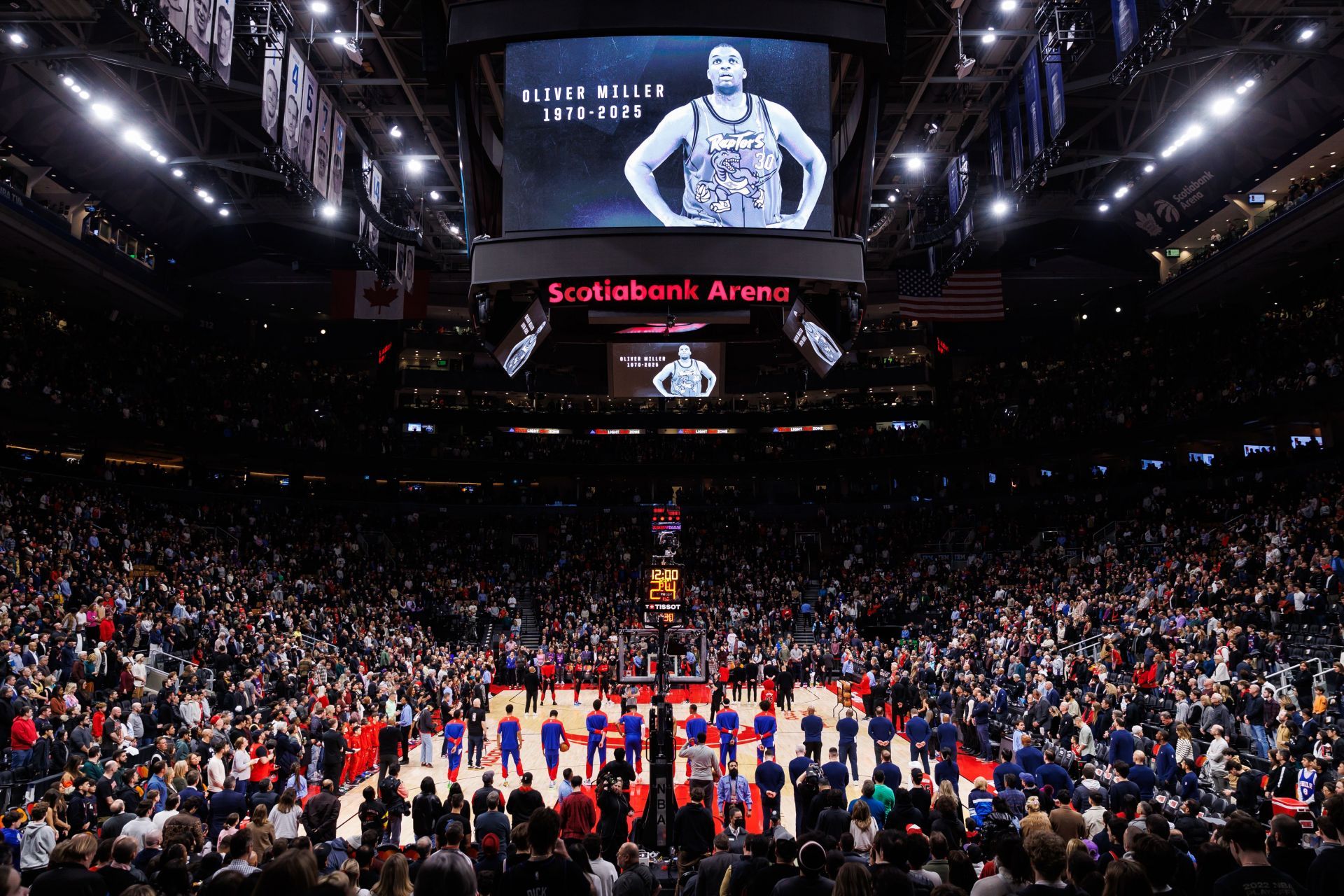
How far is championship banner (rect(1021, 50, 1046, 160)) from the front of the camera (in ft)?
55.5

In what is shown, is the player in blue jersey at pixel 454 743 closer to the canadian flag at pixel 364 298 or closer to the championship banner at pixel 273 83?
the championship banner at pixel 273 83

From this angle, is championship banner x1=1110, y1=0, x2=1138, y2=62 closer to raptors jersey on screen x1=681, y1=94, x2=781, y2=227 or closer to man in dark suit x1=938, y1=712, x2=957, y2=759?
raptors jersey on screen x1=681, y1=94, x2=781, y2=227

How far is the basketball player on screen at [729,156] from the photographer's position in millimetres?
14250

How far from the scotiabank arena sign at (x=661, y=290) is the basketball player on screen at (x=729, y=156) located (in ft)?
3.21

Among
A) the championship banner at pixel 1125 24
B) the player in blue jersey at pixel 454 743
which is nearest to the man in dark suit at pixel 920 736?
the player in blue jersey at pixel 454 743

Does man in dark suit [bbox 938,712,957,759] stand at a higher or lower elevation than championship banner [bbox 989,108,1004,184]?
lower

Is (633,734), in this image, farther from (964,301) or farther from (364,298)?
(364,298)

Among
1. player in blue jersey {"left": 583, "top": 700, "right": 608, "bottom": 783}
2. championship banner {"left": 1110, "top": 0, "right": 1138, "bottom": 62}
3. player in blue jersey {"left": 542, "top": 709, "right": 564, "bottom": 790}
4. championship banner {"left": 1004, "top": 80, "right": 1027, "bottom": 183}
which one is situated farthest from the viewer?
championship banner {"left": 1004, "top": 80, "right": 1027, "bottom": 183}

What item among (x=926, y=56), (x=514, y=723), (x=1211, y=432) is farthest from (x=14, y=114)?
(x=1211, y=432)

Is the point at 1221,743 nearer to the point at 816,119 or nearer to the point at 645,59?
the point at 816,119

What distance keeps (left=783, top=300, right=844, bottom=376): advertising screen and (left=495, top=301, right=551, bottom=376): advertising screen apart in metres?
4.33

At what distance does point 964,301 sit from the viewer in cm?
3142

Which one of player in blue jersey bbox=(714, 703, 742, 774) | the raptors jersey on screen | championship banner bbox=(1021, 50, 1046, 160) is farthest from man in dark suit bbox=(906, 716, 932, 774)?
championship banner bbox=(1021, 50, 1046, 160)

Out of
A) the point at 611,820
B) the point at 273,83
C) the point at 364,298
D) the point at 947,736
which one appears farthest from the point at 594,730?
the point at 364,298
